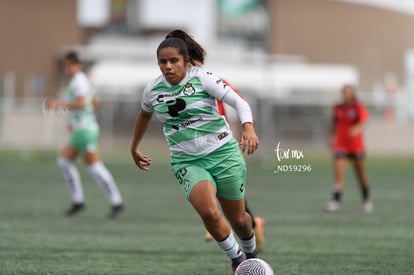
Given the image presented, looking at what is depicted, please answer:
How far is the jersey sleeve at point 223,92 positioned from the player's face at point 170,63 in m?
0.25

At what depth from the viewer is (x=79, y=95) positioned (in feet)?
47.6

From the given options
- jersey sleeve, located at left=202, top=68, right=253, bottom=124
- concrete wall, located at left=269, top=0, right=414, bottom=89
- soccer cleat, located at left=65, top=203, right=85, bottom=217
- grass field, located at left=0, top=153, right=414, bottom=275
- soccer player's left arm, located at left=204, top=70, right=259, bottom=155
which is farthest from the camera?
concrete wall, located at left=269, top=0, right=414, bottom=89

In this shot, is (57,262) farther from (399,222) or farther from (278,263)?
(399,222)

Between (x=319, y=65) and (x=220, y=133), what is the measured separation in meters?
52.4

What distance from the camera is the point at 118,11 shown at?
61.5 metres

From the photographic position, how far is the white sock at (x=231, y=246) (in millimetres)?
8000

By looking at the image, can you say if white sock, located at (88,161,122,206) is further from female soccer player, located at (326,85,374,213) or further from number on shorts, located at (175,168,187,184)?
number on shorts, located at (175,168,187,184)

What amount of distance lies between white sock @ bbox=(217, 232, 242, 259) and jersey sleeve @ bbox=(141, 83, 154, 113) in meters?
1.21

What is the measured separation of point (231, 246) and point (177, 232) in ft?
16.3

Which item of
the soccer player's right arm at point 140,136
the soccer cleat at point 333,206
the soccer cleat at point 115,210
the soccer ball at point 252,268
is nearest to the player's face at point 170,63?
the soccer player's right arm at point 140,136

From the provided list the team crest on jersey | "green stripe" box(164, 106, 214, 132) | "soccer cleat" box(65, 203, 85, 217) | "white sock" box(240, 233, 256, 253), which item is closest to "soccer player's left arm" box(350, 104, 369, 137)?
"soccer cleat" box(65, 203, 85, 217)

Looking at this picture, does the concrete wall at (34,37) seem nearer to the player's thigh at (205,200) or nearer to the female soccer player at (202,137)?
the female soccer player at (202,137)

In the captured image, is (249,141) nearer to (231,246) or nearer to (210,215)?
(210,215)

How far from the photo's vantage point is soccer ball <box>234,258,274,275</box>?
7.86m
